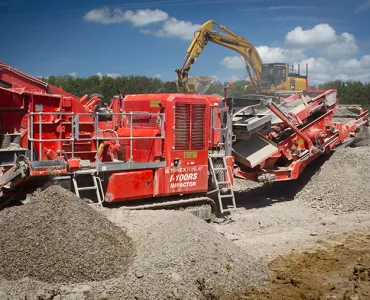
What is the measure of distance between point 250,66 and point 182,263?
15.6m

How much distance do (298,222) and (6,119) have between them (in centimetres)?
607

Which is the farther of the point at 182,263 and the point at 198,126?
the point at 198,126

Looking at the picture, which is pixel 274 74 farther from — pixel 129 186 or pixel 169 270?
pixel 169 270

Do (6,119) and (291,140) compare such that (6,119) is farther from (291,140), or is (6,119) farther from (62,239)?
(291,140)

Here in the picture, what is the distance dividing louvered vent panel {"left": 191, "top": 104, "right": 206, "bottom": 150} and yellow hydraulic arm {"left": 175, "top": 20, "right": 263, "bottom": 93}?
594 cm

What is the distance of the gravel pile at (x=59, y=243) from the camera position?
5.35m

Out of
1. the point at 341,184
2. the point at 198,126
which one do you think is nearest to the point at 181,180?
the point at 198,126

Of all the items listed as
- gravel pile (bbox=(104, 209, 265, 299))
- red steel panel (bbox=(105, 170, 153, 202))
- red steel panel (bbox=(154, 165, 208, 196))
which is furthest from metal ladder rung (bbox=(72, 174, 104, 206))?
red steel panel (bbox=(154, 165, 208, 196))

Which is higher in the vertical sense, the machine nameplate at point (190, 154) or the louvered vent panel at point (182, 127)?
the louvered vent panel at point (182, 127)

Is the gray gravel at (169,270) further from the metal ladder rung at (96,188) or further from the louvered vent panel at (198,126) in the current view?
the louvered vent panel at (198,126)

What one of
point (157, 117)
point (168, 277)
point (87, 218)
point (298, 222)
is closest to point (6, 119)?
point (157, 117)

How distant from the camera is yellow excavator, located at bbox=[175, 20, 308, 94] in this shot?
1569 cm

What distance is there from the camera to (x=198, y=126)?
8.92 meters

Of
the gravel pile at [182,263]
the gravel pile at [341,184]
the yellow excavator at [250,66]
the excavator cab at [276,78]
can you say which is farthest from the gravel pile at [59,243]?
the excavator cab at [276,78]
